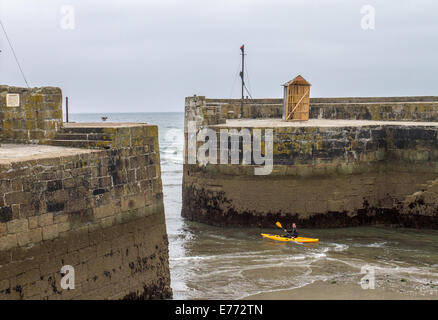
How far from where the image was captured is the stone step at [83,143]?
9281 millimetres

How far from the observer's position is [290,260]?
13.8 m

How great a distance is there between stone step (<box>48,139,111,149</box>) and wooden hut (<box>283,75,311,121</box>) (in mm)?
13084

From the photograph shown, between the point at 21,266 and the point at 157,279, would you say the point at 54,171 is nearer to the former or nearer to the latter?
the point at 21,266

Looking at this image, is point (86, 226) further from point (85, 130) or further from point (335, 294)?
point (335, 294)

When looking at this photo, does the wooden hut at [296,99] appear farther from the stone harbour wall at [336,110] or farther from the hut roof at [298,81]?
the stone harbour wall at [336,110]

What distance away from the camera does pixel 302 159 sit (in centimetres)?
1670

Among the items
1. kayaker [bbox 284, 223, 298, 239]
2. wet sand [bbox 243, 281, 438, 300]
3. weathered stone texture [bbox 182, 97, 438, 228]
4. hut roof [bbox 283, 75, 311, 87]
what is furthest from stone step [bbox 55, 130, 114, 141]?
hut roof [bbox 283, 75, 311, 87]

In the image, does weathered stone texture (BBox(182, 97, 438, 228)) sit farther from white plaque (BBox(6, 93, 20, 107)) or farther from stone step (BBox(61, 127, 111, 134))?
white plaque (BBox(6, 93, 20, 107))

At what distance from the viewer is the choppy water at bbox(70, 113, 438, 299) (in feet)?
38.5

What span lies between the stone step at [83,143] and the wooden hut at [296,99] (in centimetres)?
1308

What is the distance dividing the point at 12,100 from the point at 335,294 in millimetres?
7666

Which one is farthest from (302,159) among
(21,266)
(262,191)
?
(21,266)

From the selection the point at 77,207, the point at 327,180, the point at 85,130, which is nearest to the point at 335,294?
the point at 77,207
